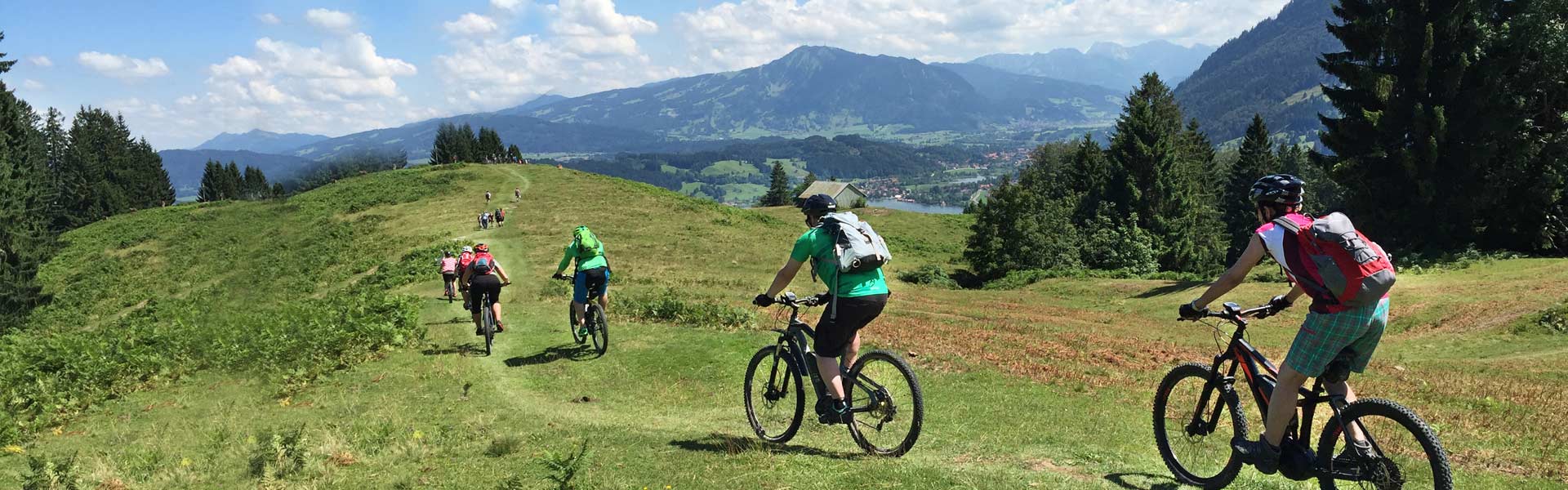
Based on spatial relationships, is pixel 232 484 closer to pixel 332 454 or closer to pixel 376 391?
pixel 332 454

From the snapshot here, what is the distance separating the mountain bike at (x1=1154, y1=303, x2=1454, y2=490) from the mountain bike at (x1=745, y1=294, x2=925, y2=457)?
2481 mm

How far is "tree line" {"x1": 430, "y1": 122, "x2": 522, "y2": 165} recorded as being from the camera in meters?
125

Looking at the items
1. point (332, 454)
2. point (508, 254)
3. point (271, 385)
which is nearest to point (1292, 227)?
point (332, 454)

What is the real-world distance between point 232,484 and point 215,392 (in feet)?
25.7

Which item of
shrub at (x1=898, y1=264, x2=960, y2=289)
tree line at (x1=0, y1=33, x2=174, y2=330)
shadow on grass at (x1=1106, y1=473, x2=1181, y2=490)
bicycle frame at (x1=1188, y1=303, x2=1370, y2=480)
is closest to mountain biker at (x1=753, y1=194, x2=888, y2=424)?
shadow on grass at (x1=1106, y1=473, x2=1181, y2=490)

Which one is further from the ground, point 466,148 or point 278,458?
point 466,148

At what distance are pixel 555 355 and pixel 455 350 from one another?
2695mm

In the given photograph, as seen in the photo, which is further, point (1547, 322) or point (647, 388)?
point (1547, 322)

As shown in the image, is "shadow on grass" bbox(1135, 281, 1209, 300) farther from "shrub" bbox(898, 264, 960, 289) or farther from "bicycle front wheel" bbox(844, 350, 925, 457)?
"bicycle front wheel" bbox(844, 350, 925, 457)

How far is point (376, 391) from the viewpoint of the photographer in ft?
43.9

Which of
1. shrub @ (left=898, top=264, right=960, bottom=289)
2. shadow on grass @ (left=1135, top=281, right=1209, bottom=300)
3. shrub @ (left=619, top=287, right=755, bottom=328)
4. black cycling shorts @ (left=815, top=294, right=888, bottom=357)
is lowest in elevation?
shrub @ (left=898, top=264, right=960, bottom=289)

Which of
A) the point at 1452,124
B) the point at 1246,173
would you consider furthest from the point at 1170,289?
the point at 1246,173

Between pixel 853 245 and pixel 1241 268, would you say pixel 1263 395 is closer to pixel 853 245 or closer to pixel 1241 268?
pixel 1241 268

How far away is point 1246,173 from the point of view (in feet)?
250
